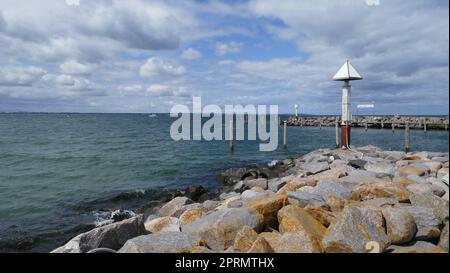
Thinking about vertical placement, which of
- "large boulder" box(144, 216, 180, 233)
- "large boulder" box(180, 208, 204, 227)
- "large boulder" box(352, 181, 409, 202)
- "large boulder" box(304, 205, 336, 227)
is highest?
"large boulder" box(352, 181, 409, 202)

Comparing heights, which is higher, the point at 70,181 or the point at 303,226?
the point at 303,226

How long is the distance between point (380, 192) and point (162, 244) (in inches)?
132

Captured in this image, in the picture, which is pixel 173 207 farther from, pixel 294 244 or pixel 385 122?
pixel 385 122

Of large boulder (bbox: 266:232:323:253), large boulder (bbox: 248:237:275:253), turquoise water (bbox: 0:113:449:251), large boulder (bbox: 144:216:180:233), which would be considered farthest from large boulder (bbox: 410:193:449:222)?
turquoise water (bbox: 0:113:449:251)

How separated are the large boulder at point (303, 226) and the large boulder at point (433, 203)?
147 centimetres

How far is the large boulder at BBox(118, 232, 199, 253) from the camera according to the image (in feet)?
13.3

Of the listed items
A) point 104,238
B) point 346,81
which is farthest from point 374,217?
point 346,81

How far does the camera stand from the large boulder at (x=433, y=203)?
4395 millimetres

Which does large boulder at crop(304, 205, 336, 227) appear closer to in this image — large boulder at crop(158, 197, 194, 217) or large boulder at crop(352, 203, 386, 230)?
large boulder at crop(352, 203, 386, 230)

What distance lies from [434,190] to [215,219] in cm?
338

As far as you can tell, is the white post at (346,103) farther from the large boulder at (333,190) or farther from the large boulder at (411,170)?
the large boulder at (333,190)

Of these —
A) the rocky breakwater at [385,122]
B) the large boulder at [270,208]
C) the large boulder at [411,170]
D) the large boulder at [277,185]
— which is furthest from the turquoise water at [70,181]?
the rocky breakwater at [385,122]

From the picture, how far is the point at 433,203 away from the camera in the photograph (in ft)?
15.2

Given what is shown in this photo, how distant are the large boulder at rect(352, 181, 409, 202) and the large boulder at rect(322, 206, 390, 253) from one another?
137 centimetres
